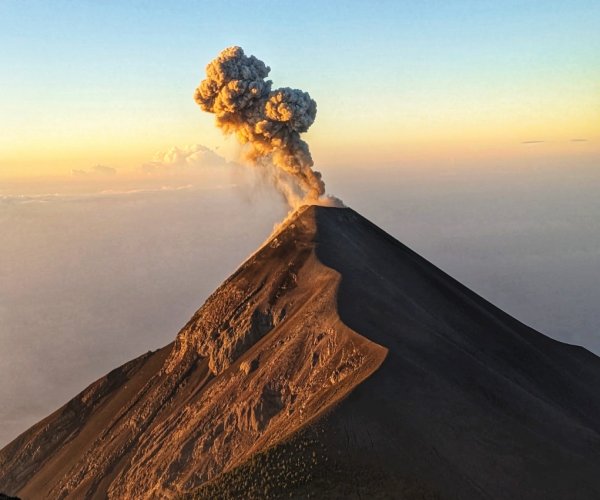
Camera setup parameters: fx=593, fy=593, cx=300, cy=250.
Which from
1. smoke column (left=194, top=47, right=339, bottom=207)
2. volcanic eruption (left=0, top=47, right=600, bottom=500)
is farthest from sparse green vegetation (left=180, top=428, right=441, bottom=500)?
smoke column (left=194, top=47, right=339, bottom=207)

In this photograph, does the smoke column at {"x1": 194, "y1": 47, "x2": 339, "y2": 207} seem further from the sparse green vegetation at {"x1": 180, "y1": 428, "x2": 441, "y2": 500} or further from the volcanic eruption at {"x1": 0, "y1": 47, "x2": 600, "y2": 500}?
the sparse green vegetation at {"x1": 180, "y1": 428, "x2": 441, "y2": 500}

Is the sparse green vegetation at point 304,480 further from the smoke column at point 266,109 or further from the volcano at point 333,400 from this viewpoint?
the smoke column at point 266,109

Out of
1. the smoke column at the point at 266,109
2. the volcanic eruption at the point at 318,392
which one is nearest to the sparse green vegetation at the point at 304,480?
the volcanic eruption at the point at 318,392

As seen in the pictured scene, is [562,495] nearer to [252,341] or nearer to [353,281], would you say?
[353,281]

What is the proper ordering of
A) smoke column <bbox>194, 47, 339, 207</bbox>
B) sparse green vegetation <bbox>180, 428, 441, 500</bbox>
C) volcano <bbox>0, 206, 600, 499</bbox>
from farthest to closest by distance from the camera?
smoke column <bbox>194, 47, 339, 207</bbox> < volcano <bbox>0, 206, 600, 499</bbox> < sparse green vegetation <bbox>180, 428, 441, 500</bbox>

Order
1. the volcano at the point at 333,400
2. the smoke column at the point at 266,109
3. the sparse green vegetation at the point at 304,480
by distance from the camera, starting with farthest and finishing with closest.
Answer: the smoke column at the point at 266,109, the volcano at the point at 333,400, the sparse green vegetation at the point at 304,480

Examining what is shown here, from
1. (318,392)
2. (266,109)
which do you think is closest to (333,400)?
(318,392)
